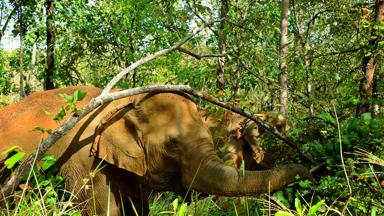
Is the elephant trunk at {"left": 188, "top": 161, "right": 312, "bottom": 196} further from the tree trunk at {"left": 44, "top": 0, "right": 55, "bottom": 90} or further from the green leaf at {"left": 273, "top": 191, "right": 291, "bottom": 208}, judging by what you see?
the tree trunk at {"left": 44, "top": 0, "right": 55, "bottom": 90}

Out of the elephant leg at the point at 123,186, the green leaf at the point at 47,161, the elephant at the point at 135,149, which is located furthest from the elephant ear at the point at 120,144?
the green leaf at the point at 47,161

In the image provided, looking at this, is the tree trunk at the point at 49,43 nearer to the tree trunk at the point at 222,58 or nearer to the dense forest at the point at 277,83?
the dense forest at the point at 277,83

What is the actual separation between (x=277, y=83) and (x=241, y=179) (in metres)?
4.83

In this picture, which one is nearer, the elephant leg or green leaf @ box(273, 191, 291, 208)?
green leaf @ box(273, 191, 291, 208)

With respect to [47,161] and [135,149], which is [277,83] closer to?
[135,149]

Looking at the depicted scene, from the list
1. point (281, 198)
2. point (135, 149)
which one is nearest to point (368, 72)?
point (281, 198)

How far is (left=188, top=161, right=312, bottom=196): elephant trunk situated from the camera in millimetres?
4184

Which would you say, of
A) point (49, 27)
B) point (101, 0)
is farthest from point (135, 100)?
point (101, 0)

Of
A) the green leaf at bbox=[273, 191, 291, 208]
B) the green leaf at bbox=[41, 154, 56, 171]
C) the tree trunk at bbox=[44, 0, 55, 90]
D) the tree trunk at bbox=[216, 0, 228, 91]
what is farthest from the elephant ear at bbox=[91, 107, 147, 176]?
the tree trunk at bbox=[44, 0, 55, 90]

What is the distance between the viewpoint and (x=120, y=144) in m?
→ 4.90

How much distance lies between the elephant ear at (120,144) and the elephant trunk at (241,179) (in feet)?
2.13

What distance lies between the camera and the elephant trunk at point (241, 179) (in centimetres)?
418

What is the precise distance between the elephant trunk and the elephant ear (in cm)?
65

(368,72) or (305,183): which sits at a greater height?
(368,72)
